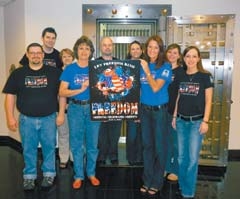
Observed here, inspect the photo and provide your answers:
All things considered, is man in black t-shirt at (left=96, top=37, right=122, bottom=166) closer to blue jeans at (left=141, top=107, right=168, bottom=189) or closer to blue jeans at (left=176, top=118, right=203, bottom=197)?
blue jeans at (left=141, top=107, right=168, bottom=189)

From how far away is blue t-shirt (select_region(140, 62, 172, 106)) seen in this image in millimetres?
2691

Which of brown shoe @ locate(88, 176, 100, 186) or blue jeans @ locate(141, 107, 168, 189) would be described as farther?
brown shoe @ locate(88, 176, 100, 186)

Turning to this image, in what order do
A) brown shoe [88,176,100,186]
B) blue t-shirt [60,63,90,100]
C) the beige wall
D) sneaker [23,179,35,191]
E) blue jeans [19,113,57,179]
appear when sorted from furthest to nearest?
1. the beige wall
2. brown shoe [88,176,100,186]
3. sneaker [23,179,35,191]
4. blue jeans [19,113,57,179]
5. blue t-shirt [60,63,90,100]

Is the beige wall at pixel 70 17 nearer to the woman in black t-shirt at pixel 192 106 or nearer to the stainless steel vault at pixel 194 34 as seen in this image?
the stainless steel vault at pixel 194 34

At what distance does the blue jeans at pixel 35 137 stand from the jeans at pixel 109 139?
2.42ft

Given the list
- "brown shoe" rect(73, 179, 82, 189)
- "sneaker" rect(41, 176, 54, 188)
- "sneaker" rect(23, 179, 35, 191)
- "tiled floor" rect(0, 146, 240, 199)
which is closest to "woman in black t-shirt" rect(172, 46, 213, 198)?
"tiled floor" rect(0, 146, 240, 199)

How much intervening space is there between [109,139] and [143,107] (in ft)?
3.59

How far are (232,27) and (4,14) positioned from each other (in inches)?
127

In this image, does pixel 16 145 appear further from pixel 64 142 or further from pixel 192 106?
pixel 192 106

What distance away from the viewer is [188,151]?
280cm

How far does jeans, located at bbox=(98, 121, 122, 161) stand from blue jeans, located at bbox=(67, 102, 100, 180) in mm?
577

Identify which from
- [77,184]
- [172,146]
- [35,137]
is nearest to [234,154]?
[172,146]

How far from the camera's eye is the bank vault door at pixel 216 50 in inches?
142

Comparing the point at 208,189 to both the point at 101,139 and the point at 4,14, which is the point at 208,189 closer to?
the point at 101,139
